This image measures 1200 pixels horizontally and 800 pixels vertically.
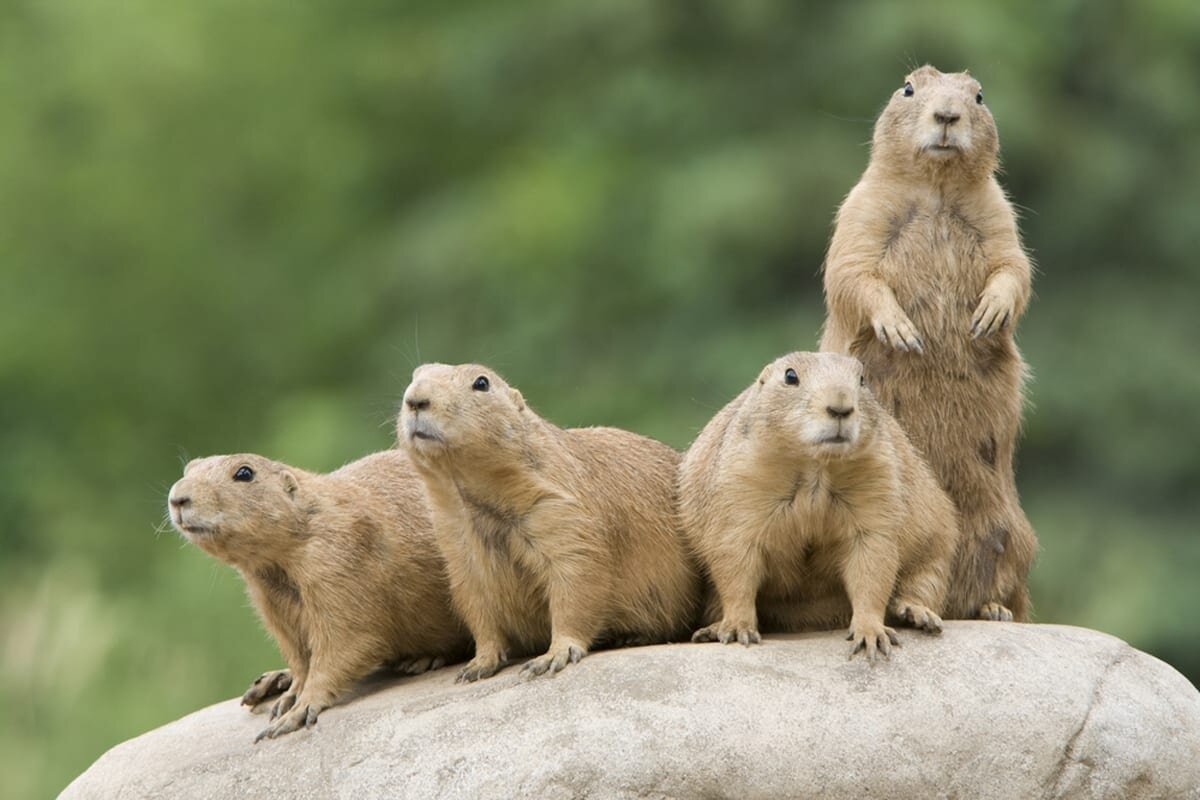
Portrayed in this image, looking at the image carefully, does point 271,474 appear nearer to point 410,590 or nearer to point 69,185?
point 410,590

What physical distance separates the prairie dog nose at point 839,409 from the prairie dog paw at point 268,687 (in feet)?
10.8

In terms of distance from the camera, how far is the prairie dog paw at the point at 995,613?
1043 cm

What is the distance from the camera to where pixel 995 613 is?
10.5 metres

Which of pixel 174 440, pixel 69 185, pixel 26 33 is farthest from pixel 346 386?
pixel 26 33

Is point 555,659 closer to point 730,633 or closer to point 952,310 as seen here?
point 730,633

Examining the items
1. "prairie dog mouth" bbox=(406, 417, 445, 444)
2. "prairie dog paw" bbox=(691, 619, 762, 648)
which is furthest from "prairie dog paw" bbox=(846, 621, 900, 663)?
"prairie dog mouth" bbox=(406, 417, 445, 444)

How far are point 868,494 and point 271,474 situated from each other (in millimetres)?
2974

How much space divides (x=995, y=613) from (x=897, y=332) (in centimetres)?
159

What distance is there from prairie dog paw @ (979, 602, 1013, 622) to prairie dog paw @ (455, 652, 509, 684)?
2.60m

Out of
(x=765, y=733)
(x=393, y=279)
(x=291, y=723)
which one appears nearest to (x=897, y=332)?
(x=765, y=733)

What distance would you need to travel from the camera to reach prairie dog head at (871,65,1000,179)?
10.4 metres

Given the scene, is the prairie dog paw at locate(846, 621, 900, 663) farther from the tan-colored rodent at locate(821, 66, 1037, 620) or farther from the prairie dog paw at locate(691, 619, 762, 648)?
the tan-colored rodent at locate(821, 66, 1037, 620)

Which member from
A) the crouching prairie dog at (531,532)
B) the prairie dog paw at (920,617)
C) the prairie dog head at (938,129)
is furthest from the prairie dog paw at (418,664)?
the prairie dog head at (938,129)

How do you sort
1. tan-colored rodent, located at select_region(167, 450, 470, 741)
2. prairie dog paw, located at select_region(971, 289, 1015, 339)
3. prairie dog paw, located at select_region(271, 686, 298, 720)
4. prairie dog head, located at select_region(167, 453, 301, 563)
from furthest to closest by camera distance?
prairie dog paw, located at select_region(971, 289, 1015, 339)
prairie dog paw, located at select_region(271, 686, 298, 720)
tan-colored rodent, located at select_region(167, 450, 470, 741)
prairie dog head, located at select_region(167, 453, 301, 563)
